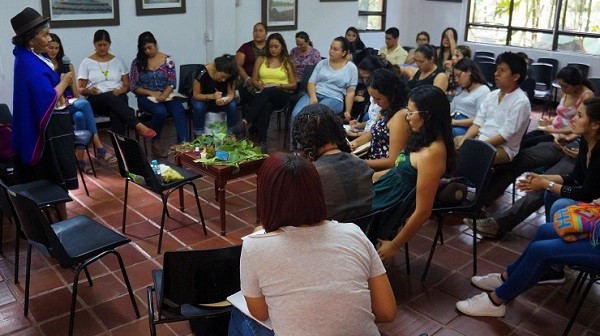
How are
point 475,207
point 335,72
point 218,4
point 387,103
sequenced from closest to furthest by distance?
point 475,207 → point 387,103 → point 335,72 → point 218,4

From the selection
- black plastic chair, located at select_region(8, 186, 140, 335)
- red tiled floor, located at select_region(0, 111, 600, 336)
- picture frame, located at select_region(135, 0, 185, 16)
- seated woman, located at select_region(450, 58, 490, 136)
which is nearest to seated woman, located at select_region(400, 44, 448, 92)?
seated woman, located at select_region(450, 58, 490, 136)

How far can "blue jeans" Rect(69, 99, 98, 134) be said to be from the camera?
511cm

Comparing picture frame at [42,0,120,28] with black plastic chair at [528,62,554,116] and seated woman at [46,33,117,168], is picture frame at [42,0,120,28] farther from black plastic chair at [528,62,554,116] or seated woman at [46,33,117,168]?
black plastic chair at [528,62,554,116]

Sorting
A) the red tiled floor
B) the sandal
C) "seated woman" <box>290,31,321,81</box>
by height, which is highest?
"seated woman" <box>290,31,321,81</box>

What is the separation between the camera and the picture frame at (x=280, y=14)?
743 centimetres

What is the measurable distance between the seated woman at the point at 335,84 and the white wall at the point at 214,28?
1.84 m

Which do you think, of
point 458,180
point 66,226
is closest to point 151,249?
point 66,226

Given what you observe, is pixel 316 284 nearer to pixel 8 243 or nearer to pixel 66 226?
pixel 66 226

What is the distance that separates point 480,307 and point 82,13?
511 cm

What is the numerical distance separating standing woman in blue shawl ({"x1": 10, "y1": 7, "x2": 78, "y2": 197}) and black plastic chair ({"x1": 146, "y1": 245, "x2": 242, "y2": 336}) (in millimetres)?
1779

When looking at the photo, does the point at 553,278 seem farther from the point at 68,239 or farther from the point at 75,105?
the point at 75,105

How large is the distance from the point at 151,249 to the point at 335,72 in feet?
9.49

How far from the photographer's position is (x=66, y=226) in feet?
9.43

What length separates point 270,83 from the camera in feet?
20.0
